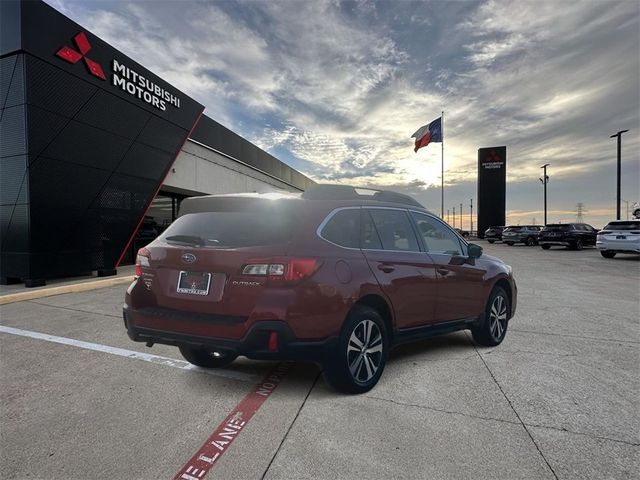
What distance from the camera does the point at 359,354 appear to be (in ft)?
11.0

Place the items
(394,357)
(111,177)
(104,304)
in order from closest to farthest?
(394,357) < (104,304) < (111,177)

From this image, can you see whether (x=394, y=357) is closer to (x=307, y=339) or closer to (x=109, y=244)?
(x=307, y=339)

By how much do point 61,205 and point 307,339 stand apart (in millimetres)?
9532

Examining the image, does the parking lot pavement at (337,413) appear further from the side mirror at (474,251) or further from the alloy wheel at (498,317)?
the side mirror at (474,251)

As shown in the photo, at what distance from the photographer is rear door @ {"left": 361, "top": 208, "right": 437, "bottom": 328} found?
3566 mm

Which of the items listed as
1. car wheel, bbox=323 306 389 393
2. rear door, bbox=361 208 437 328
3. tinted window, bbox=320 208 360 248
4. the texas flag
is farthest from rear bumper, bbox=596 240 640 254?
tinted window, bbox=320 208 360 248

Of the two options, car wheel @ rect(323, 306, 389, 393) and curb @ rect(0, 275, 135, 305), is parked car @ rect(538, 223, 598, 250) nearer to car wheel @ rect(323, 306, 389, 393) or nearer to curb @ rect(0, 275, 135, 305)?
curb @ rect(0, 275, 135, 305)

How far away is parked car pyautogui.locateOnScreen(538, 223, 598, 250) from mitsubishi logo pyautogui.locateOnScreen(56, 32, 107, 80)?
2422 cm

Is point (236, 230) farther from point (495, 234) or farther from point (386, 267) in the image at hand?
point (495, 234)

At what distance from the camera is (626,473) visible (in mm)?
2289

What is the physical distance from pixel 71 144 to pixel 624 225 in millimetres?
20406

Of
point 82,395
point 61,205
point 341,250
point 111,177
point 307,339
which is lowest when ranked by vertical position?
point 82,395

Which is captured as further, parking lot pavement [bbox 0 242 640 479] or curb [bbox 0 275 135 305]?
curb [bbox 0 275 135 305]

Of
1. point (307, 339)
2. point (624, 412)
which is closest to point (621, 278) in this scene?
point (624, 412)
